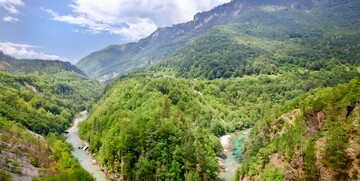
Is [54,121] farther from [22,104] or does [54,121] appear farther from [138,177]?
[138,177]

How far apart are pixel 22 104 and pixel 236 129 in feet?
399

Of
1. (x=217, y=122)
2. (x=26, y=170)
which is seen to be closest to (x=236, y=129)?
(x=217, y=122)

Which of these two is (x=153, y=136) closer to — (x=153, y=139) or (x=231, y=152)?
(x=153, y=139)

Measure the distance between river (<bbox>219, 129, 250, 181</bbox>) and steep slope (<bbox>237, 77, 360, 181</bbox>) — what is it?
15.3 m

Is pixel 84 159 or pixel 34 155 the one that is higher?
pixel 34 155

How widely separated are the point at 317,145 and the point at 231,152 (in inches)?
2796

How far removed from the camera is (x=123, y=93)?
188000 millimetres

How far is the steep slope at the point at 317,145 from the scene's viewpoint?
6731 cm

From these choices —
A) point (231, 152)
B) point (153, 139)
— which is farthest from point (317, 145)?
point (231, 152)

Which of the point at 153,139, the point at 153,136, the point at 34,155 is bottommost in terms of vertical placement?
the point at 153,139

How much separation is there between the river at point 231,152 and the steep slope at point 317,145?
15300mm

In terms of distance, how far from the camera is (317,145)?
76625 mm

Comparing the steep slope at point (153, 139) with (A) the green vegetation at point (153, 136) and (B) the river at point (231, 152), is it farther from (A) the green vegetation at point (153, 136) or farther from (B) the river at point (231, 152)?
(B) the river at point (231, 152)

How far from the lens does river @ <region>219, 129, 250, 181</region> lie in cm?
11669
